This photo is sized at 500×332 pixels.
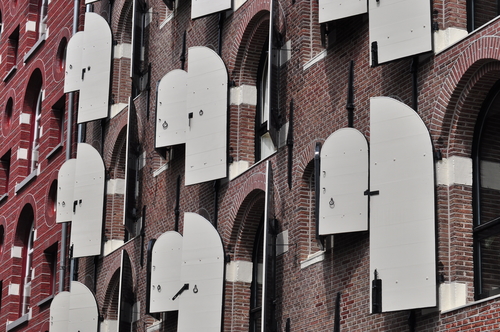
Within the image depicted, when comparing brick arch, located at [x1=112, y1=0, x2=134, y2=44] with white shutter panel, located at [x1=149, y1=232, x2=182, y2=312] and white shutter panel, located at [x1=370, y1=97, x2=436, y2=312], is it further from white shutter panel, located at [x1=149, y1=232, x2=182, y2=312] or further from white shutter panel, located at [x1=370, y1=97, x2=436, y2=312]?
white shutter panel, located at [x1=370, y1=97, x2=436, y2=312]

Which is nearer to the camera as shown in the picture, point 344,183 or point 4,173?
point 344,183

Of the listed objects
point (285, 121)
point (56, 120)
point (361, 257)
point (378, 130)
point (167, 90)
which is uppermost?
point (56, 120)

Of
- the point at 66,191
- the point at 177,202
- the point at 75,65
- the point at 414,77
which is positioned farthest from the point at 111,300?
the point at 414,77

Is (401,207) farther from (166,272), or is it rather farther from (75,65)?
(75,65)

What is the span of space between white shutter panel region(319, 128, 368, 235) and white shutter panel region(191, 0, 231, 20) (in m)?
5.54

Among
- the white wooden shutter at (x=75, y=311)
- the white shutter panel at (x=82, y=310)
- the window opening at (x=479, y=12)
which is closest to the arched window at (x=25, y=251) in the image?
the white wooden shutter at (x=75, y=311)

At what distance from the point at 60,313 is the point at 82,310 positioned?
3.73 ft

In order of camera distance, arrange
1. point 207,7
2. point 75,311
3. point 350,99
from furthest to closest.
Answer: point 75,311 < point 207,7 < point 350,99

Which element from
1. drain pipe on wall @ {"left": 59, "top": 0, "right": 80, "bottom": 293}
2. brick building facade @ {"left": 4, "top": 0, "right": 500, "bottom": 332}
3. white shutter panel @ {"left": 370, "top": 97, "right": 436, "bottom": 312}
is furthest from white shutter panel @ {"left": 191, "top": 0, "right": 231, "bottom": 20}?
drain pipe on wall @ {"left": 59, "top": 0, "right": 80, "bottom": 293}

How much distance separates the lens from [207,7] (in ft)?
72.4

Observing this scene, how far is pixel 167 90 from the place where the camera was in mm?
23203

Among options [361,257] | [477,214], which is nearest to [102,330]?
[361,257]

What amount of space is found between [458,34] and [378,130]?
1652 millimetres

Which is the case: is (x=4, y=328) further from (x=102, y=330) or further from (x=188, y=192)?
(x=188, y=192)
